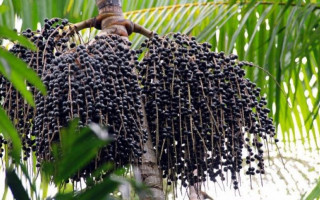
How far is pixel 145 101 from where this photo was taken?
6.78 feet

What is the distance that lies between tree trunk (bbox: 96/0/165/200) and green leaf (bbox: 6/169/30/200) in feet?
3.84

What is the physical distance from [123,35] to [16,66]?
1486mm

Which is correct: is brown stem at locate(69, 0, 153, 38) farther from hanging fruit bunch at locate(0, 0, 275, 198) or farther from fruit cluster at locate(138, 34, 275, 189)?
fruit cluster at locate(138, 34, 275, 189)

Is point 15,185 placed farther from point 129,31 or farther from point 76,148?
point 129,31

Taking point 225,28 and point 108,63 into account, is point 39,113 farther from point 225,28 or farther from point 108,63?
point 225,28

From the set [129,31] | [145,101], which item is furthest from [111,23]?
[145,101]

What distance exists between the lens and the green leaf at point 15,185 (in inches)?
29.0

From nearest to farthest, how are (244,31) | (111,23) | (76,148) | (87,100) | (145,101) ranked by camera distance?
(76,148) → (87,100) → (145,101) → (111,23) → (244,31)

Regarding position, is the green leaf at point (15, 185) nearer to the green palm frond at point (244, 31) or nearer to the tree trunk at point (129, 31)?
the tree trunk at point (129, 31)

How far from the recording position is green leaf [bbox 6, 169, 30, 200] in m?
0.74

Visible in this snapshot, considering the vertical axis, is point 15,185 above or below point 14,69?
below

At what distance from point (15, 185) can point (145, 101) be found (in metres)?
1.33

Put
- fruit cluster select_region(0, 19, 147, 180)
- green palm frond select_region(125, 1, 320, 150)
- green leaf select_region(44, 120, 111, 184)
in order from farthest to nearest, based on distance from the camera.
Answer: green palm frond select_region(125, 1, 320, 150) < fruit cluster select_region(0, 19, 147, 180) < green leaf select_region(44, 120, 111, 184)

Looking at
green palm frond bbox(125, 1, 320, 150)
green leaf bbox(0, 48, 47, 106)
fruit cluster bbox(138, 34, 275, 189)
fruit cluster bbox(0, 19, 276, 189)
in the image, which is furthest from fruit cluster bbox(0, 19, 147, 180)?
green leaf bbox(0, 48, 47, 106)
